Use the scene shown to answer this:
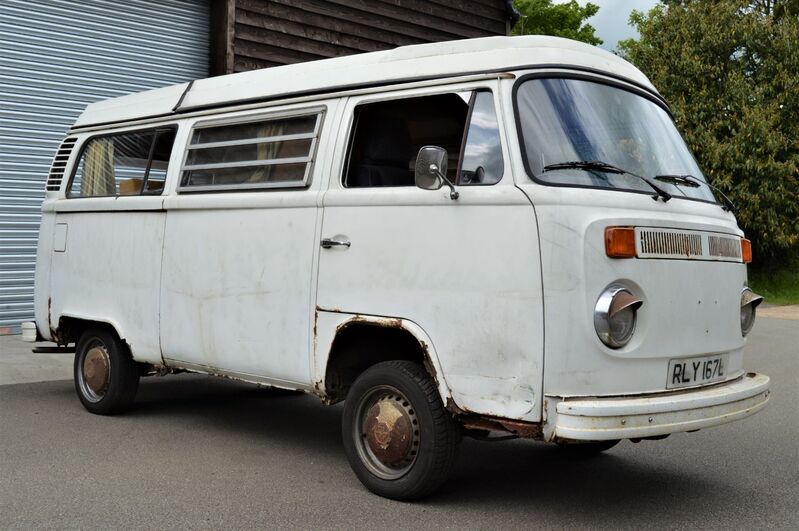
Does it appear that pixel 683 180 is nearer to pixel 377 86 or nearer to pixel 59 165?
pixel 377 86

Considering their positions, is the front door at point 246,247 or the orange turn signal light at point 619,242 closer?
the orange turn signal light at point 619,242

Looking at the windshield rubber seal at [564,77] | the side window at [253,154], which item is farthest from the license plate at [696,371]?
the side window at [253,154]

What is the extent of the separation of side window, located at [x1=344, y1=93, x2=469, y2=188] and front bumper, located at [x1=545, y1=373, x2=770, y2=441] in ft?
5.18

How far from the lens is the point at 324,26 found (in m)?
14.4

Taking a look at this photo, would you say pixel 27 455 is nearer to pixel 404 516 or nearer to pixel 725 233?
pixel 404 516

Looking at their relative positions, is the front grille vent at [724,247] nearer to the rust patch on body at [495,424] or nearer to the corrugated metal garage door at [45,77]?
the rust patch on body at [495,424]

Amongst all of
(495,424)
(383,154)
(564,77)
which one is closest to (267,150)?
(383,154)

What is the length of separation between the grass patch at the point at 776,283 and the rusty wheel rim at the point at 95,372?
684 inches

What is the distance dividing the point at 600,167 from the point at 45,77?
935 cm

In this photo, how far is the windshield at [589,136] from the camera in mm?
4809

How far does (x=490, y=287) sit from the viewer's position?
4727 millimetres

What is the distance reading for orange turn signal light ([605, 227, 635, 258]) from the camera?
459 cm

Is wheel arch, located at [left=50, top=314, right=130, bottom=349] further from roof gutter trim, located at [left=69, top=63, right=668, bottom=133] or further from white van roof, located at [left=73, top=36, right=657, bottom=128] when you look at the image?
white van roof, located at [left=73, top=36, right=657, bottom=128]

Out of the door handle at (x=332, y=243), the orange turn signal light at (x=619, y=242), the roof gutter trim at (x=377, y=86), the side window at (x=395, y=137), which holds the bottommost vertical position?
the door handle at (x=332, y=243)
